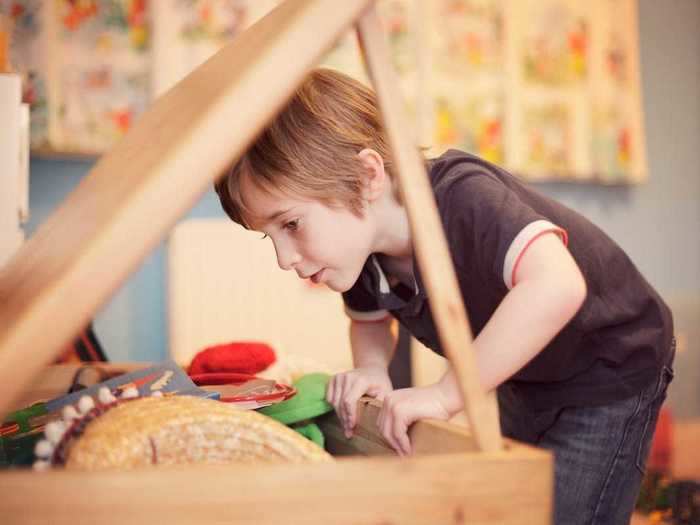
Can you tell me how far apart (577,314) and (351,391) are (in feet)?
0.98

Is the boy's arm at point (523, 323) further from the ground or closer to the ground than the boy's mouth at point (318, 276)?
closer to the ground

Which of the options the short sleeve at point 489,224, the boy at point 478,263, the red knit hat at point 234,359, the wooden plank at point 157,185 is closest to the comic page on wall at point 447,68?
the red knit hat at point 234,359

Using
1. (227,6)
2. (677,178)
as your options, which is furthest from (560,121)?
(227,6)

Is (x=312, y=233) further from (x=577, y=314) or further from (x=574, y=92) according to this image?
(x=574, y=92)

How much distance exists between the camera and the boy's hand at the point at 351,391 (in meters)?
0.87

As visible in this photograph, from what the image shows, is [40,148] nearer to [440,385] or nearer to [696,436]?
[440,385]

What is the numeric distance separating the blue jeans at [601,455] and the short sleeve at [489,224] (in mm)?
278

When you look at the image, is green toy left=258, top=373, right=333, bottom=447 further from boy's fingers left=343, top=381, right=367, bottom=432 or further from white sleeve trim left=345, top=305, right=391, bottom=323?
white sleeve trim left=345, top=305, right=391, bottom=323

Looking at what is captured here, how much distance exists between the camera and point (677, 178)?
115 inches

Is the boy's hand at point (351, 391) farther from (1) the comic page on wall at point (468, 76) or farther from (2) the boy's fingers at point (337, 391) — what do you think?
(1) the comic page on wall at point (468, 76)

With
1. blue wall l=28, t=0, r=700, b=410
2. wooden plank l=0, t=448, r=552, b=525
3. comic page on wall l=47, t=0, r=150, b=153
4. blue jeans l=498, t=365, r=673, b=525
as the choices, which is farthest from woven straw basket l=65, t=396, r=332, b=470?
blue wall l=28, t=0, r=700, b=410

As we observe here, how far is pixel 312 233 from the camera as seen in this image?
0.92 meters

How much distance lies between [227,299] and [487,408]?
1.64 meters

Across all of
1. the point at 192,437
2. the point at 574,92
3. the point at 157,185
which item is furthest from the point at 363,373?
Answer: the point at 574,92
